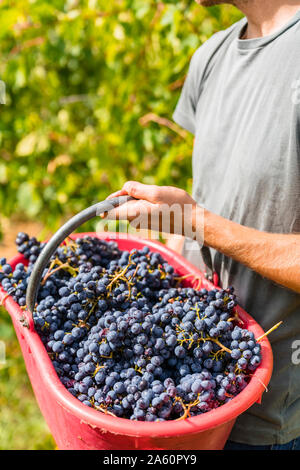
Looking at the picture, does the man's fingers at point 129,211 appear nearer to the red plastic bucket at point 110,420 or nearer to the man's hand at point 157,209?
the man's hand at point 157,209

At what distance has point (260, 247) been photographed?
98 centimetres

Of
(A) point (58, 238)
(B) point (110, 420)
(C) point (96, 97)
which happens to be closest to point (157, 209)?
(A) point (58, 238)

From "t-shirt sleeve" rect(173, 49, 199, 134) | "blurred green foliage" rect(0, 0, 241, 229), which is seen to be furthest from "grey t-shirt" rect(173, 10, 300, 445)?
"blurred green foliage" rect(0, 0, 241, 229)

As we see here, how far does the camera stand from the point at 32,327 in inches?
36.4

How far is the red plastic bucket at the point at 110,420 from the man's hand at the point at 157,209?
0.28m

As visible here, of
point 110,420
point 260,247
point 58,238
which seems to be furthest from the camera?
point 260,247

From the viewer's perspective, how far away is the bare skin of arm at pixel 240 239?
3.04 feet

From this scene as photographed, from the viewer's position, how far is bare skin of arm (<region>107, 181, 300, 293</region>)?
3.04ft

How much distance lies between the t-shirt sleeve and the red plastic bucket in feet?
2.41

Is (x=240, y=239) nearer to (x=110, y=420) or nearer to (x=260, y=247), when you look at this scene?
(x=260, y=247)

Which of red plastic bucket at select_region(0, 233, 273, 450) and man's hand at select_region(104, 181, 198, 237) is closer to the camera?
red plastic bucket at select_region(0, 233, 273, 450)

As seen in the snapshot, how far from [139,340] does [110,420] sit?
17 centimetres

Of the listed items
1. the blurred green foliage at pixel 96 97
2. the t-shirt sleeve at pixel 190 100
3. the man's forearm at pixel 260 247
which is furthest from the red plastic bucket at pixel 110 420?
the blurred green foliage at pixel 96 97

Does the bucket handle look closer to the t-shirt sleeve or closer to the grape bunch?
the grape bunch
